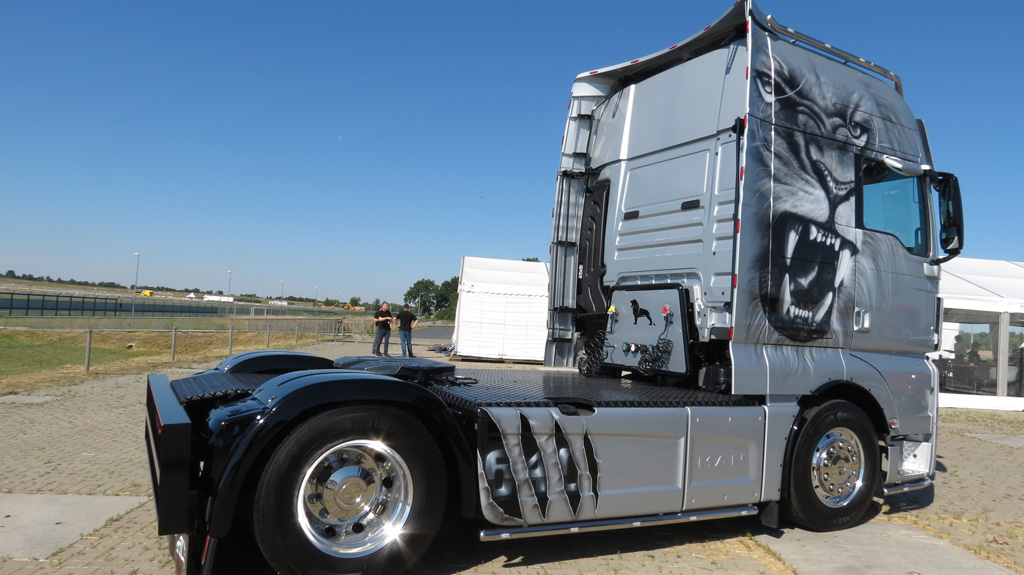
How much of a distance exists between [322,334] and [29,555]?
1227 inches

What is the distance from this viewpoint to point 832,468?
4820 mm

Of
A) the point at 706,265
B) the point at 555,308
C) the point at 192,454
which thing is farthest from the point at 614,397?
the point at 192,454

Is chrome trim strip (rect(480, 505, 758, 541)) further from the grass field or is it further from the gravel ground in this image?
the grass field

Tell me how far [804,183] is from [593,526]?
2939mm

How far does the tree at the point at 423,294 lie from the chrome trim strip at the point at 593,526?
3696 inches

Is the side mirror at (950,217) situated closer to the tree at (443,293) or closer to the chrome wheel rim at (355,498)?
the chrome wheel rim at (355,498)

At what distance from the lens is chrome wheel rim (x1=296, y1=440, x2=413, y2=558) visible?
318 cm

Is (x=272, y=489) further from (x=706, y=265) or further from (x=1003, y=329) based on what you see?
(x=1003, y=329)

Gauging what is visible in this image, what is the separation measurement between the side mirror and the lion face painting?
811 millimetres

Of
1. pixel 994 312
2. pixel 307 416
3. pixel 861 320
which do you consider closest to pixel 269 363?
pixel 307 416

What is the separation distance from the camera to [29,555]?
11.7ft

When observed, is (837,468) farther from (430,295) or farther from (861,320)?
(430,295)

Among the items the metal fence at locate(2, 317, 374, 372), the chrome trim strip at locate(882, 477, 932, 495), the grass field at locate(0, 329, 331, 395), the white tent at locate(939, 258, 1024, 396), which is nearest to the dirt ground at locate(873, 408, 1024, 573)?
the chrome trim strip at locate(882, 477, 932, 495)

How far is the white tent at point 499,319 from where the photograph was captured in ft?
71.3
